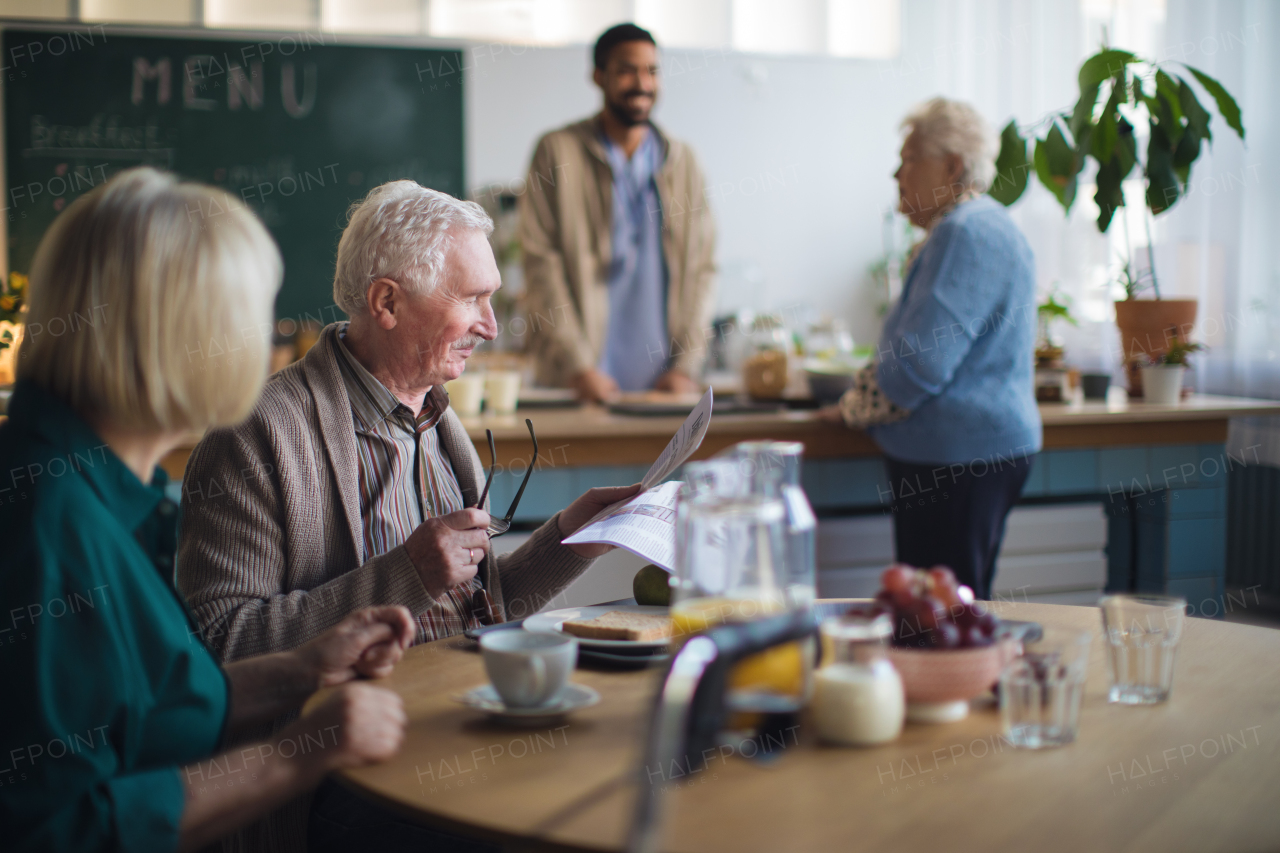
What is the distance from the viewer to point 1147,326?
3041 millimetres

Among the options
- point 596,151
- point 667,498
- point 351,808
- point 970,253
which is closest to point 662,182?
point 596,151

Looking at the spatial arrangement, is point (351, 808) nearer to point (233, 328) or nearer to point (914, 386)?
point (233, 328)

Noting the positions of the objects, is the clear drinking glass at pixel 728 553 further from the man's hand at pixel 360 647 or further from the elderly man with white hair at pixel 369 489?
the elderly man with white hair at pixel 369 489

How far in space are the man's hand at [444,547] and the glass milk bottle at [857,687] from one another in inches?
20.2

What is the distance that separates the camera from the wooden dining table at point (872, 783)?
75 centimetres

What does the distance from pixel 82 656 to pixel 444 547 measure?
19.7 inches

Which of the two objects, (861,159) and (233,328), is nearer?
(233,328)

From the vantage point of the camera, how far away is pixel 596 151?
144 inches

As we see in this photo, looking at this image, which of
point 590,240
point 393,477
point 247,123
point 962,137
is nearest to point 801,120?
point 590,240

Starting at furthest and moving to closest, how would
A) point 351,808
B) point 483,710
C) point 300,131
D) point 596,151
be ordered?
point 300,131 → point 596,151 → point 351,808 → point 483,710

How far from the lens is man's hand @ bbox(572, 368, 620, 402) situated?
9.61 ft

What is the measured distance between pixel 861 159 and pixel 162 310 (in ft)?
17.4

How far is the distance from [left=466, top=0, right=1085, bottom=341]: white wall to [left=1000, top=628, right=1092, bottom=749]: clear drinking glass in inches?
180

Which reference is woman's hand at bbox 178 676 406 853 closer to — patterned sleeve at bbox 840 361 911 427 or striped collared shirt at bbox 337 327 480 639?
striped collared shirt at bbox 337 327 480 639
